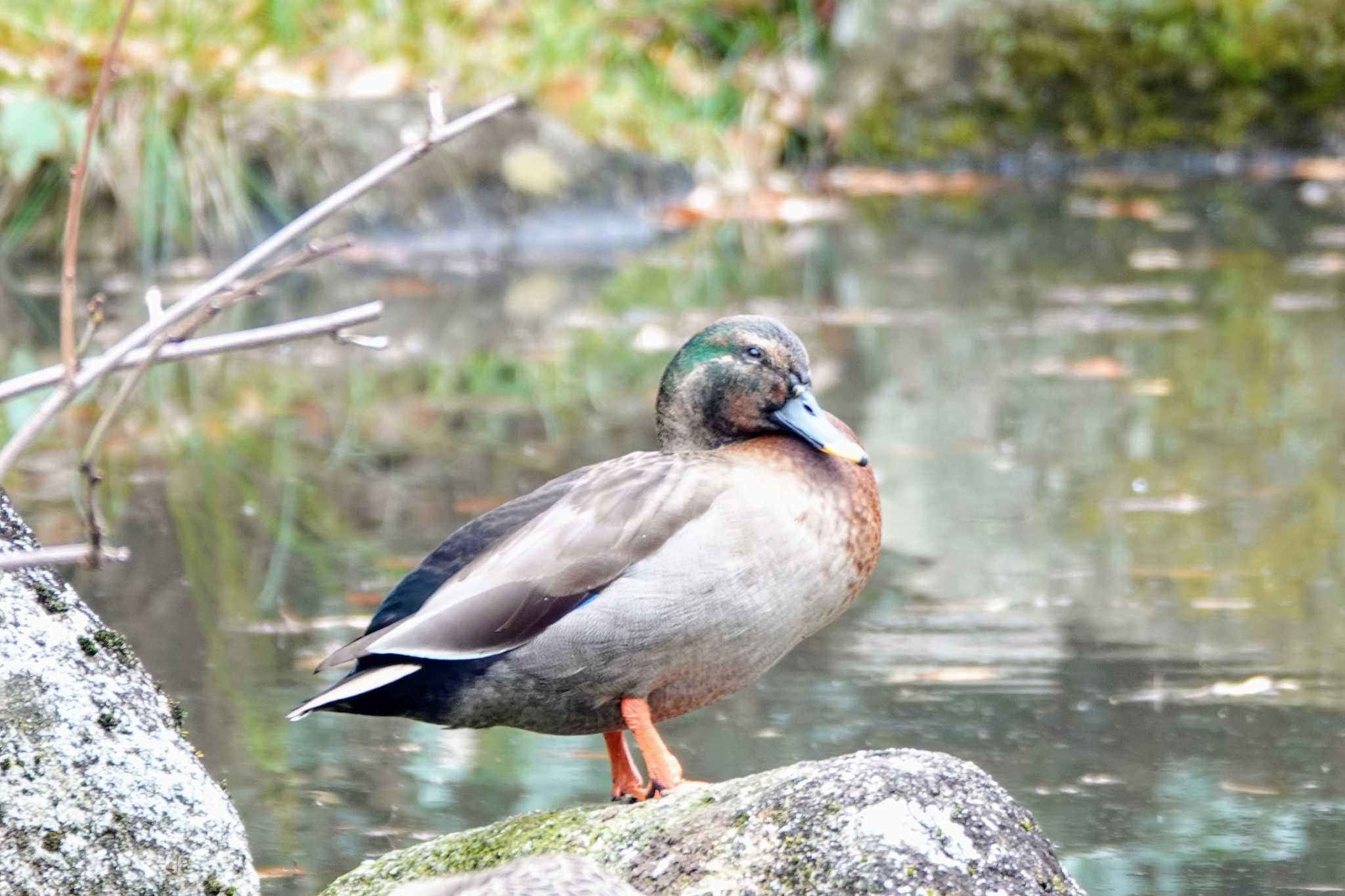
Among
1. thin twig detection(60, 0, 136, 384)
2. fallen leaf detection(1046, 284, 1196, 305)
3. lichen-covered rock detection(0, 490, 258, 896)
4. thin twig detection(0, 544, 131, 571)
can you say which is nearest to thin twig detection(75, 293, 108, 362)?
thin twig detection(60, 0, 136, 384)

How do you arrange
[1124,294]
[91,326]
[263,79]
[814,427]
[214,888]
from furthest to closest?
[263,79]
[1124,294]
[814,427]
[214,888]
[91,326]

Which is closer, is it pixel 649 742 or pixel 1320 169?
pixel 649 742

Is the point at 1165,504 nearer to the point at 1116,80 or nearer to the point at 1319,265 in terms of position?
the point at 1319,265

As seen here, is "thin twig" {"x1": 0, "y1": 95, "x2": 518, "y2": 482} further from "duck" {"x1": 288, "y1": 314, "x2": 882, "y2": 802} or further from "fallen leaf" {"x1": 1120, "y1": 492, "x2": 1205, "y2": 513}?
"fallen leaf" {"x1": 1120, "y1": 492, "x2": 1205, "y2": 513}

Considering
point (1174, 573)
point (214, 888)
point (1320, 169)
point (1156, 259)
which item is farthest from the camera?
point (1320, 169)

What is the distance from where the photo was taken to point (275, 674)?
4152 mm

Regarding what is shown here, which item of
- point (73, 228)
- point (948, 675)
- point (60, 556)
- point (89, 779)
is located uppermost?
point (73, 228)

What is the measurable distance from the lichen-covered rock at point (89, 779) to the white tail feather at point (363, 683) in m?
0.19

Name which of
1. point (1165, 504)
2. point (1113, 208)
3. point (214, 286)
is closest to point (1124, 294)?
point (1113, 208)

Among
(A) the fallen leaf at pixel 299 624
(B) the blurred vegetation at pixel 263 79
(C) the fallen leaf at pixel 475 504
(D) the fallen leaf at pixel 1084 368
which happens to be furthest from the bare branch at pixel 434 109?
(B) the blurred vegetation at pixel 263 79

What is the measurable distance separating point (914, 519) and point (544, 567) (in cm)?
261

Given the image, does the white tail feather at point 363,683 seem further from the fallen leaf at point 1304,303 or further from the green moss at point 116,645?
the fallen leaf at point 1304,303

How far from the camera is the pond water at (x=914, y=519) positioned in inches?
142

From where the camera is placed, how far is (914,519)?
546 cm
